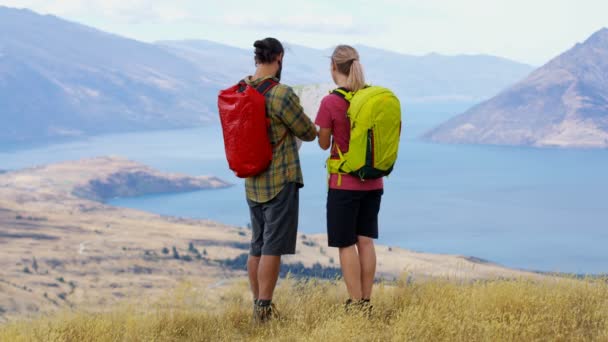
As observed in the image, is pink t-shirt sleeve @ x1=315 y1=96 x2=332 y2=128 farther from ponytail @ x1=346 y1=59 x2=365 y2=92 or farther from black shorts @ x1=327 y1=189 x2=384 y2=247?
black shorts @ x1=327 y1=189 x2=384 y2=247

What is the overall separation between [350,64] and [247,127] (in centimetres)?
72

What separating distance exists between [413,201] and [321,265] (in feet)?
219

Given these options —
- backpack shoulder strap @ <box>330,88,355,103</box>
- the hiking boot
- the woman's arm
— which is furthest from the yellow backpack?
the hiking boot

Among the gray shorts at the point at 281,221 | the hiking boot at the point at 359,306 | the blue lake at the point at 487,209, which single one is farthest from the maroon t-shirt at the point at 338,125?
the blue lake at the point at 487,209

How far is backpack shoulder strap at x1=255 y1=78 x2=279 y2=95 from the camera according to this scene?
4195mm

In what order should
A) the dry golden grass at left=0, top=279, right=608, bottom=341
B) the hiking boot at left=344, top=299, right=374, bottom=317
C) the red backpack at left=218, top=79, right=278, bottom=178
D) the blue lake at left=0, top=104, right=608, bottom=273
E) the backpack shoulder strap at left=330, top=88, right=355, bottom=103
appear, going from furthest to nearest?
the blue lake at left=0, top=104, right=608, bottom=273 → the hiking boot at left=344, top=299, right=374, bottom=317 → the backpack shoulder strap at left=330, top=88, right=355, bottom=103 → the red backpack at left=218, top=79, right=278, bottom=178 → the dry golden grass at left=0, top=279, right=608, bottom=341

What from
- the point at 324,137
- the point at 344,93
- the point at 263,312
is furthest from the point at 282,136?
the point at 263,312

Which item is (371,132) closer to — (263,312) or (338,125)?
(338,125)

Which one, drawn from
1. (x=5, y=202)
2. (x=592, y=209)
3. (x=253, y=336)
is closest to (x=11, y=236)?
(x=5, y=202)

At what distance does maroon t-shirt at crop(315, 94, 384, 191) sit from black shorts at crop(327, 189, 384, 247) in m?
0.05

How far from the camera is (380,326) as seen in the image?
4.13 meters

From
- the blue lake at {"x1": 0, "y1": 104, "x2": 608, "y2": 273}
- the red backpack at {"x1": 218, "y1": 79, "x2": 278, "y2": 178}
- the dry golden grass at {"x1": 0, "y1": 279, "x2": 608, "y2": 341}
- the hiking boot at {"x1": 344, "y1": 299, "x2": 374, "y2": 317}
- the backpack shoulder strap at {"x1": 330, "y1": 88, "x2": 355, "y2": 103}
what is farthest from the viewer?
the blue lake at {"x1": 0, "y1": 104, "x2": 608, "y2": 273}

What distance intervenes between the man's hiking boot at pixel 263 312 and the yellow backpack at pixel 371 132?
3.22ft

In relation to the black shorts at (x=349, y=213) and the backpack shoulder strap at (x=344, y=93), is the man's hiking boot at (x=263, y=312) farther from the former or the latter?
the backpack shoulder strap at (x=344, y=93)
